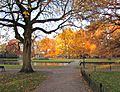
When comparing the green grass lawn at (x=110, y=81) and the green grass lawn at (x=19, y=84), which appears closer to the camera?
the green grass lawn at (x=19, y=84)

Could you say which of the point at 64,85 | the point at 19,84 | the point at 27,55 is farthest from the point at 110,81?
the point at 27,55

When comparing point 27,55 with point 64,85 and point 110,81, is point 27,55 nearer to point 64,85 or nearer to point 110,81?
point 110,81

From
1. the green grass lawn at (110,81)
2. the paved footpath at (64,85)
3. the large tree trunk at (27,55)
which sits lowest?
the green grass lawn at (110,81)

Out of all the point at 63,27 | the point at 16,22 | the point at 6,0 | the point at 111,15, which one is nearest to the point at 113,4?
the point at 111,15

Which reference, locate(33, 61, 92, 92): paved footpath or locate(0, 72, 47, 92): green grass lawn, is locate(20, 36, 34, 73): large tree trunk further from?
locate(0, 72, 47, 92): green grass lawn

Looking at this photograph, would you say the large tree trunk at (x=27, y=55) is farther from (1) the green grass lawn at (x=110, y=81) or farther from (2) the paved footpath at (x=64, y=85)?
(1) the green grass lawn at (x=110, y=81)

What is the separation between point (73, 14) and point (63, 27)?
3.68 metres

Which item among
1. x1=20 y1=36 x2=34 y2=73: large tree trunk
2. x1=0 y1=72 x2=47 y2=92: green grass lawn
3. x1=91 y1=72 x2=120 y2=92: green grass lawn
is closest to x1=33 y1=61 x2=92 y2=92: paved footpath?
x1=0 y1=72 x2=47 y2=92: green grass lawn

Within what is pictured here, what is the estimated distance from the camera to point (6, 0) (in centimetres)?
2375

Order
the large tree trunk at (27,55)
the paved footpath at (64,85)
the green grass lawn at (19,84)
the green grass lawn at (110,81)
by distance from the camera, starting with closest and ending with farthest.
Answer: the paved footpath at (64,85) < the green grass lawn at (19,84) < the green grass lawn at (110,81) < the large tree trunk at (27,55)

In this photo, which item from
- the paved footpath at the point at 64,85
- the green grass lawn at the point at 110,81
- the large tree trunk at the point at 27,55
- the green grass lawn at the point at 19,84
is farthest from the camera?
the large tree trunk at the point at 27,55

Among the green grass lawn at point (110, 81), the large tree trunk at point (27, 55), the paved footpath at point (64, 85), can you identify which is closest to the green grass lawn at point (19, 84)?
the paved footpath at point (64, 85)

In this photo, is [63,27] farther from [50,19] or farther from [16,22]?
[16,22]

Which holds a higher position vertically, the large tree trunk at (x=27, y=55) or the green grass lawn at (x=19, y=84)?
the large tree trunk at (x=27, y=55)
